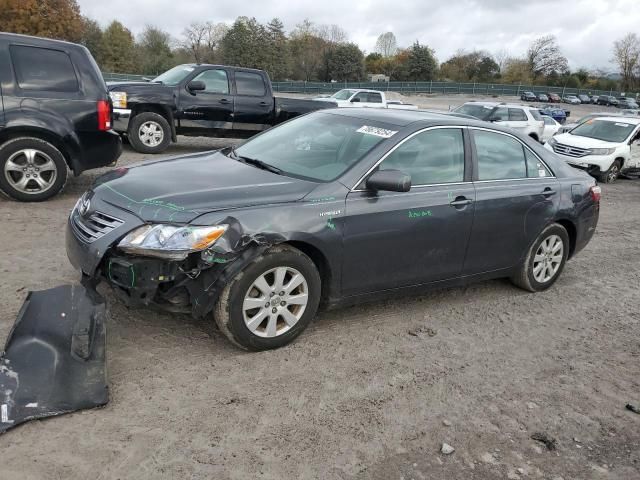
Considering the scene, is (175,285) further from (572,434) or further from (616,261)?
(616,261)

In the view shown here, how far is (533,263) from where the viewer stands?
17.7 feet

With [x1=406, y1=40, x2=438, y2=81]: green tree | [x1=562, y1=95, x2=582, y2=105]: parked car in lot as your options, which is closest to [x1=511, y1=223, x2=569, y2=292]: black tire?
[x1=562, y1=95, x2=582, y2=105]: parked car in lot

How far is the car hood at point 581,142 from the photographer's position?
1420 cm

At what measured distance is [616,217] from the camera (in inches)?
387

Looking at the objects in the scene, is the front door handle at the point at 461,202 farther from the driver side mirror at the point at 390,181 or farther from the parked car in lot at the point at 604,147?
the parked car in lot at the point at 604,147

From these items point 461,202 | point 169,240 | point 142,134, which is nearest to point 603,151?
point 142,134

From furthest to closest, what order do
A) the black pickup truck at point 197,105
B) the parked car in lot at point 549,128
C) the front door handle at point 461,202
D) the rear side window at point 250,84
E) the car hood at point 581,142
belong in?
the parked car in lot at point 549,128 → the car hood at point 581,142 → the rear side window at point 250,84 → the black pickup truck at point 197,105 → the front door handle at point 461,202

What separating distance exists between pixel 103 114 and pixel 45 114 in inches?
27.2

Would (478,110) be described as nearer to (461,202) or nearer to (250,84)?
(250,84)

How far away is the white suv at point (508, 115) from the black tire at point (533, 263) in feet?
39.3

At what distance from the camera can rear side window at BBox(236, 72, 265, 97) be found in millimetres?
12317

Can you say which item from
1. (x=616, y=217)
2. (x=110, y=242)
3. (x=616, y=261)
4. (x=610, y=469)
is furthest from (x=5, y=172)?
(x=616, y=217)

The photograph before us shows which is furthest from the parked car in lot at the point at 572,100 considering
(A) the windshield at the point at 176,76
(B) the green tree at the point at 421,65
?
(A) the windshield at the point at 176,76

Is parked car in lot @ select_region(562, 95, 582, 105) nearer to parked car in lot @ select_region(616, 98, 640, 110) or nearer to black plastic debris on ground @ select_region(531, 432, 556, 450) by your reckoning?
parked car in lot @ select_region(616, 98, 640, 110)
